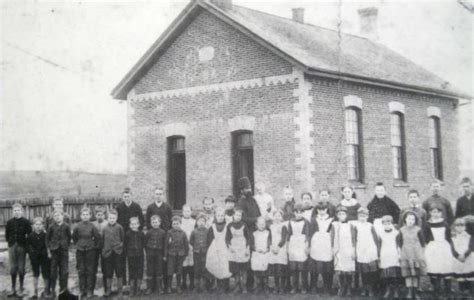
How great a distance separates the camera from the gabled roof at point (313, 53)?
1480cm

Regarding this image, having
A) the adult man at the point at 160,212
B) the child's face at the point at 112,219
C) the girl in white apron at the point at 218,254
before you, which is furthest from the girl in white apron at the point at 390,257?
the child's face at the point at 112,219

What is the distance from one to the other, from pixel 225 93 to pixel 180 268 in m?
6.70

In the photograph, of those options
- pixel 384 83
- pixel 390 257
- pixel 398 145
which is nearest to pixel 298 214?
pixel 390 257

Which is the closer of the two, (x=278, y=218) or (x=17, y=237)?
(x=278, y=218)

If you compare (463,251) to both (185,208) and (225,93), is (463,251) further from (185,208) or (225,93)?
(225,93)

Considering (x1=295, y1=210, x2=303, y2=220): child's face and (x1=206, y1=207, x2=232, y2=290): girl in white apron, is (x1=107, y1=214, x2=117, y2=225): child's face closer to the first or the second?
(x1=206, y1=207, x2=232, y2=290): girl in white apron

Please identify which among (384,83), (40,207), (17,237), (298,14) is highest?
(298,14)

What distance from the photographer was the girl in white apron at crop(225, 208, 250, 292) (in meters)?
10.2

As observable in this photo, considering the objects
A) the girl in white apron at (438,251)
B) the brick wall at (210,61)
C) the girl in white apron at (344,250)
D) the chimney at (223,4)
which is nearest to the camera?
the girl in white apron at (438,251)

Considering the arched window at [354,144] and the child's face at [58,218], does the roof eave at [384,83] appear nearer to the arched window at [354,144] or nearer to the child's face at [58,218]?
the arched window at [354,144]

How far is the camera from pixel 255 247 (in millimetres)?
10156

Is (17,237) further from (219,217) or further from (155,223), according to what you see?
(219,217)

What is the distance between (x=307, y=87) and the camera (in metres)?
14.4

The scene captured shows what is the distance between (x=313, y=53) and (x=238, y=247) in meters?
7.59
